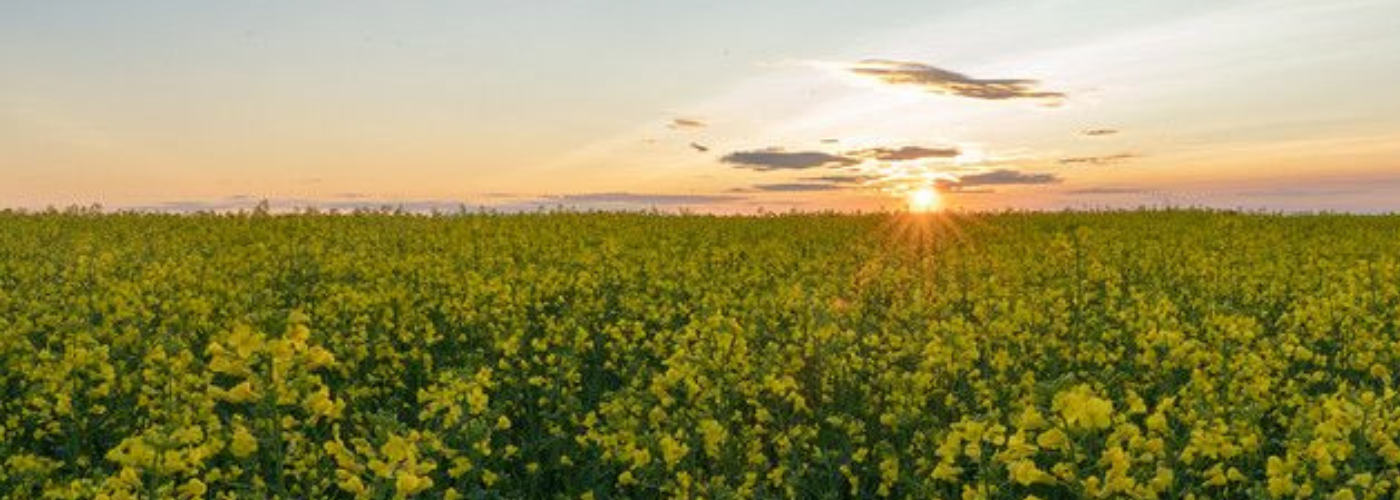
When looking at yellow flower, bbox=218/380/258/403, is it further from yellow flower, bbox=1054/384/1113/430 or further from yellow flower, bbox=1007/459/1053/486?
yellow flower, bbox=1054/384/1113/430

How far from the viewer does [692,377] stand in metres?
7.38

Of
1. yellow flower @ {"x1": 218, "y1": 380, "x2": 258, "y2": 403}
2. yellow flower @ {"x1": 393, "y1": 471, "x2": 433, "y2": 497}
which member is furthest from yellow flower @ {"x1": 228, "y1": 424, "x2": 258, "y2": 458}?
yellow flower @ {"x1": 393, "y1": 471, "x2": 433, "y2": 497}

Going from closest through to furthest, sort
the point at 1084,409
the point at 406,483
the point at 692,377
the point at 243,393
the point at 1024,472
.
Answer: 1. the point at 406,483
2. the point at 1084,409
3. the point at 1024,472
4. the point at 243,393
5. the point at 692,377

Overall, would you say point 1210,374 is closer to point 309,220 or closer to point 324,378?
point 324,378

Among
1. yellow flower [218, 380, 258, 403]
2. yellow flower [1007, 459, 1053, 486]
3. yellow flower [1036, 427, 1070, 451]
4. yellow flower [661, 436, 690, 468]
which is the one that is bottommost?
yellow flower [661, 436, 690, 468]

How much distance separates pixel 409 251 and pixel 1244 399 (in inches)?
562

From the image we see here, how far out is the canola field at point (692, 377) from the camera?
502cm

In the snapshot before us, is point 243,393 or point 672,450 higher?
point 243,393

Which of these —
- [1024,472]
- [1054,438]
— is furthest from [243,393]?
[1054,438]

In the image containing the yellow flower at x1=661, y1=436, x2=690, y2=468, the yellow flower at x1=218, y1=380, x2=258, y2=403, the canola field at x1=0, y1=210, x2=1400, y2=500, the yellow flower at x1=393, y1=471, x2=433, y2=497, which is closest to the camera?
the yellow flower at x1=393, y1=471, x2=433, y2=497

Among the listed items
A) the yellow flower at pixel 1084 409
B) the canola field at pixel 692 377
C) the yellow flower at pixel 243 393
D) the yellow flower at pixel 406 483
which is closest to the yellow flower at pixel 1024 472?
the canola field at pixel 692 377

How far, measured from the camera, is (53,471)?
7652 mm

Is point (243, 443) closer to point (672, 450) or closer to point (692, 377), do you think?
point (672, 450)

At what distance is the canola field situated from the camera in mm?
5016
